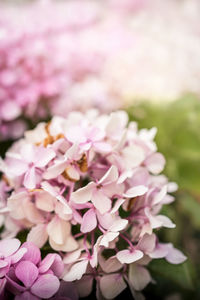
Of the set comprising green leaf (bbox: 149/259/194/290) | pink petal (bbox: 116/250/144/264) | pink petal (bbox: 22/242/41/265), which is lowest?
green leaf (bbox: 149/259/194/290)

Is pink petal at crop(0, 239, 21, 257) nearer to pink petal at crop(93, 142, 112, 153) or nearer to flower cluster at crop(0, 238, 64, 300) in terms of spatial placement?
flower cluster at crop(0, 238, 64, 300)

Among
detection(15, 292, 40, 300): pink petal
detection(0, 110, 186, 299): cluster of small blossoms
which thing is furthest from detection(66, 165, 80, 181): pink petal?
detection(15, 292, 40, 300): pink petal

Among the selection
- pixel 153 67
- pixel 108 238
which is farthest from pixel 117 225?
pixel 153 67

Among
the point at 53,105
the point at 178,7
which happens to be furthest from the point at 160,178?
the point at 178,7

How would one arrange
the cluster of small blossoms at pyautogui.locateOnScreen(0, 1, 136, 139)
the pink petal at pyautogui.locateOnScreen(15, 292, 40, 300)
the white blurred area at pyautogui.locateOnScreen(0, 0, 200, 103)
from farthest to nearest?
the white blurred area at pyautogui.locateOnScreen(0, 0, 200, 103), the cluster of small blossoms at pyautogui.locateOnScreen(0, 1, 136, 139), the pink petal at pyautogui.locateOnScreen(15, 292, 40, 300)

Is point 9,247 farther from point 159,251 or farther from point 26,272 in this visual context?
point 159,251

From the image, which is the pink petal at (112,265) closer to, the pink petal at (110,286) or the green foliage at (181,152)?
the pink petal at (110,286)

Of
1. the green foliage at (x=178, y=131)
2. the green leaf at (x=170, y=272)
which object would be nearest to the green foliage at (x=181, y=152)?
the green foliage at (x=178, y=131)
